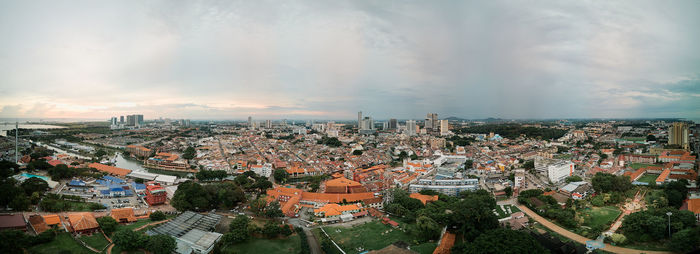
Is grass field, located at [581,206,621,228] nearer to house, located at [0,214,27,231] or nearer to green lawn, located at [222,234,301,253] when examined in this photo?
green lawn, located at [222,234,301,253]

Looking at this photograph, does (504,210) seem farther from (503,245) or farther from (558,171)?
(558,171)

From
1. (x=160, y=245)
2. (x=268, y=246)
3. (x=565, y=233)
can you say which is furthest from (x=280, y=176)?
(x=565, y=233)

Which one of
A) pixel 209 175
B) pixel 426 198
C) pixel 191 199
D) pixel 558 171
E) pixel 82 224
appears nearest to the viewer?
pixel 82 224

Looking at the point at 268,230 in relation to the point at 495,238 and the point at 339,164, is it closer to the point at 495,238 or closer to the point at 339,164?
the point at 495,238

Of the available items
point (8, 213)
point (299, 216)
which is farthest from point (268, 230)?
point (8, 213)

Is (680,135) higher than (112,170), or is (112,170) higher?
(680,135)

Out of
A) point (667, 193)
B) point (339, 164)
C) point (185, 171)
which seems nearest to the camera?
point (667, 193)

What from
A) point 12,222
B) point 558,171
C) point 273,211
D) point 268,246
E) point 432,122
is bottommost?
point 268,246
